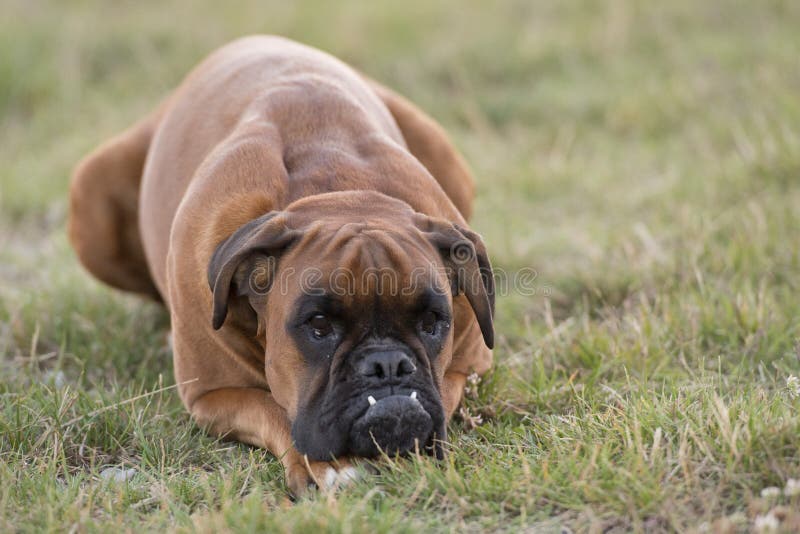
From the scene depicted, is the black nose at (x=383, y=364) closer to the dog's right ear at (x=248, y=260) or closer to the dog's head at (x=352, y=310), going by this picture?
the dog's head at (x=352, y=310)

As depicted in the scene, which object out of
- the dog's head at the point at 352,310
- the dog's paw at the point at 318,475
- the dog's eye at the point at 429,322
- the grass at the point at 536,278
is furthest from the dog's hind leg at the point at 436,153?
the dog's paw at the point at 318,475

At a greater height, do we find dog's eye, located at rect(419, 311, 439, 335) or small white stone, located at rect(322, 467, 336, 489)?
dog's eye, located at rect(419, 311, 439, 335)

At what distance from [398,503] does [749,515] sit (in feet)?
3.49

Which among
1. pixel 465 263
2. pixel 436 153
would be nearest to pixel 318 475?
pixel 465 263

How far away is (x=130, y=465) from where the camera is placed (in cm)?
398

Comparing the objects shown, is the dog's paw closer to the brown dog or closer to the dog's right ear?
the brown dog

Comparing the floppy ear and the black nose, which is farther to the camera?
the floppy ear

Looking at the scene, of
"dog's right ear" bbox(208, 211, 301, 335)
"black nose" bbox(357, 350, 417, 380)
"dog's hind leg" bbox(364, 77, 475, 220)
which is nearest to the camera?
"black nose" bbox(357, 350, 417, 380)

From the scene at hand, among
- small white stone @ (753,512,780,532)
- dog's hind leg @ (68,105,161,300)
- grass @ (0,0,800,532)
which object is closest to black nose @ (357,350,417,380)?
grass @ (0,0,800,532)

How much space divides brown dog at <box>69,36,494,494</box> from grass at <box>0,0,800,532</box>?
0.19m

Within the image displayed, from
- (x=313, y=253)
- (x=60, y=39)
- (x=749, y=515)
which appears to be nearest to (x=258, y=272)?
(x=313, y=253)

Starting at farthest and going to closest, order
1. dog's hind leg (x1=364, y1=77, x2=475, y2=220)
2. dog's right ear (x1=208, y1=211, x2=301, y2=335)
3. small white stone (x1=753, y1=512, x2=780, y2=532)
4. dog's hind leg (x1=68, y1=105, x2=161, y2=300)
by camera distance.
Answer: dog's hind leg (x1=68, y1=105, x2=161, y2=300)
dog's hind leg (x1=364, y1=77, x2=475, y2=220)
dog's right ear (x1=208, y1=211, x2=301, y2=335)
small white stone (x1=753, y1=512, x2=780, y2=532)

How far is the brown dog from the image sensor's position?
3.56 meters

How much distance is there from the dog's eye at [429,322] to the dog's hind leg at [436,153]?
61.5 inches
